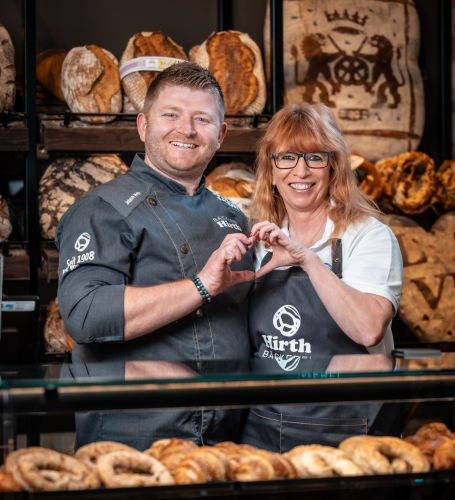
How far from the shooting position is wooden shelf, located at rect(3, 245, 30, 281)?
2070 mm

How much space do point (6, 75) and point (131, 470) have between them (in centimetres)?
184

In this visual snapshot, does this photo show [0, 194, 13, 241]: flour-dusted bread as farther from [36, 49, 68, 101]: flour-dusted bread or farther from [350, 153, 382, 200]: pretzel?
[350, 153, 382, 200]: pretzel

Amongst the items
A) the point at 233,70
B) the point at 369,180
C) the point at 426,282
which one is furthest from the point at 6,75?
the point at 426,282

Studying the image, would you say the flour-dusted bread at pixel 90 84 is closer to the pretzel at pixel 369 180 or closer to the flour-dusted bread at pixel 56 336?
the flour-dusted bread at pixel 56 336

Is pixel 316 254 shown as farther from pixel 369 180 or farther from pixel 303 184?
pixel 369 180

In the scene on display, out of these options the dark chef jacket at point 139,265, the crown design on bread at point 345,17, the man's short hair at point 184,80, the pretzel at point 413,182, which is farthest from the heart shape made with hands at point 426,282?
the man's short hair at point 184,80

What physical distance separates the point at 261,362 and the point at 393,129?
2.14 m

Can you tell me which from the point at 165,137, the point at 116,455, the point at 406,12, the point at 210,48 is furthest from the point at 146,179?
the point at 406,12

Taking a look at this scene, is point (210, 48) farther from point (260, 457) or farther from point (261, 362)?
point (260, 457)

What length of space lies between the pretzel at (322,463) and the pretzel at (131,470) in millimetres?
200

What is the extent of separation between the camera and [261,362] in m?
0.96

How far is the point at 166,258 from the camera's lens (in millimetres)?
1336

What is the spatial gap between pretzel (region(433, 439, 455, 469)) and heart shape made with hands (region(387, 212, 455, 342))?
5.79 ft

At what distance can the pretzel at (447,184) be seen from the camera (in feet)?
8.64
